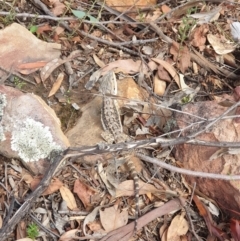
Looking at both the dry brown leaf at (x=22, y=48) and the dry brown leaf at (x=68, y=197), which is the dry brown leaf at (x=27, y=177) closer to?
the dry brown leaf at (x=68, y=197)

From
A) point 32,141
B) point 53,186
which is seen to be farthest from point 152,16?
point 53,186

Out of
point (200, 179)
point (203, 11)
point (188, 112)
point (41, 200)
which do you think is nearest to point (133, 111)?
point (188, 112)

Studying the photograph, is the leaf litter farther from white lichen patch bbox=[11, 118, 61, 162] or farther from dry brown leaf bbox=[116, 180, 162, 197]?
white lichen patch bbox=[11, 118, 61, 162]

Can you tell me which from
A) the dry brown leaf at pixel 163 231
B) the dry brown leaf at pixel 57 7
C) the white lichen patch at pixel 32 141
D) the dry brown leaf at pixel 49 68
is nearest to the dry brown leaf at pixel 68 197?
the white lichen patch at pixel 32 141

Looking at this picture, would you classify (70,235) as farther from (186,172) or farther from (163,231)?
(186,172)

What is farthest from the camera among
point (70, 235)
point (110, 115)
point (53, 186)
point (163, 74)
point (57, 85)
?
point (163, 74)

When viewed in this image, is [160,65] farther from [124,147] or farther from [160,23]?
[124,147]

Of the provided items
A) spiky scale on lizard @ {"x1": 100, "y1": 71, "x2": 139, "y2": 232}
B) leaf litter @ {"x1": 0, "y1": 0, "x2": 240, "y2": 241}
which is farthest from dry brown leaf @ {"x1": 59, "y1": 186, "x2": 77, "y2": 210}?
spiky scale on lizard @ {"x1": 100, "y1": 71, "x2": 139, "y2": 232}
